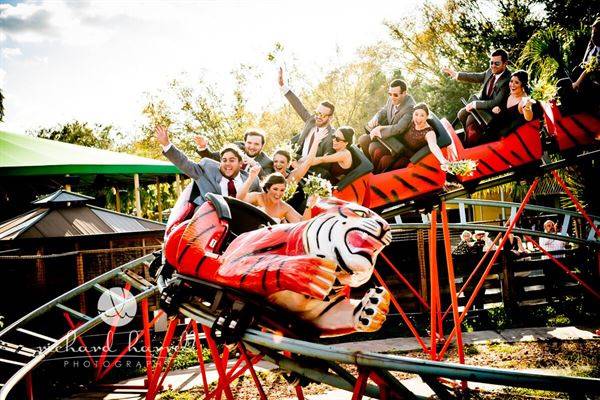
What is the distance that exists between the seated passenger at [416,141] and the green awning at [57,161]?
12.2m

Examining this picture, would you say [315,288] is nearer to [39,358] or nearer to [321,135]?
[39,358]

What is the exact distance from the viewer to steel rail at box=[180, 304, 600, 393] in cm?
215

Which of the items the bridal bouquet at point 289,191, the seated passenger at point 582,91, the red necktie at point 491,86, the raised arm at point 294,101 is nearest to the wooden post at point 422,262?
the red necktie at point 491,86

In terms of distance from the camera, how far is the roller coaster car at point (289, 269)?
2877 millimetres

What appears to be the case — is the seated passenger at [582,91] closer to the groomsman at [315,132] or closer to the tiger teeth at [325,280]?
the groomsman at [315,132]

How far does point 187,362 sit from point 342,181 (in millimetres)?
4462

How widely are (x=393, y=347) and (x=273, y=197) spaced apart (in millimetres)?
5026

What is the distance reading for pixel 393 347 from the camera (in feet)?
28.5

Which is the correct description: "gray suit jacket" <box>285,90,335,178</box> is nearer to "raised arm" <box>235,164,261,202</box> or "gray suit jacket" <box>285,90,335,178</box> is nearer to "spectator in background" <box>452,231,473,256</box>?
"raised arm" <box>235,164,261,202</box>

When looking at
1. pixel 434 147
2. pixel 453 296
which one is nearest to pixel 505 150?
pixel 434 147

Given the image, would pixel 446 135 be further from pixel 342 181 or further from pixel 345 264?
pixel 345 264

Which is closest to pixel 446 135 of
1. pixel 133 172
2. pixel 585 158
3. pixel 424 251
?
pixel 585 158

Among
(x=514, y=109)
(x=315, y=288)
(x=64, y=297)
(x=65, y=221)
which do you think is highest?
(x=514, y=109)

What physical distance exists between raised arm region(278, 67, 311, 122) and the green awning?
37.0 ft
